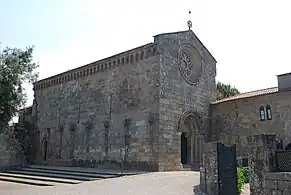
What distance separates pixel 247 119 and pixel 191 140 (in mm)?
4446

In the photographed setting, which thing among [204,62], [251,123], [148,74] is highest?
[204,62]

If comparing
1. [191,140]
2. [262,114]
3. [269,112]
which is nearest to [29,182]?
[191,140]

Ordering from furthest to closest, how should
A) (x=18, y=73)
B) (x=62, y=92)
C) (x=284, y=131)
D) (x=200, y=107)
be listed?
(x=62, y=92) < (x=200, y=107) < (x=284, y=131) < (x=18, y=73)

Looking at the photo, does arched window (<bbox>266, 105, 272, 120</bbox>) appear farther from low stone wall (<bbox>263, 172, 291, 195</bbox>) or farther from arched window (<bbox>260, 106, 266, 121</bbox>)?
low stone wall (<bbox>263, 172, 291, 195</bbox>)

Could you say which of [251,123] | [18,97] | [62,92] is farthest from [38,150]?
[251,123]

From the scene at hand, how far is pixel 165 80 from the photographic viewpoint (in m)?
22.6

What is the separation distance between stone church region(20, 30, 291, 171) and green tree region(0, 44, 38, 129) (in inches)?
336

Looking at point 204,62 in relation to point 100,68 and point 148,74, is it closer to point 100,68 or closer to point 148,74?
point 148,74

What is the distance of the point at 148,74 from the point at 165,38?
2.83 metres

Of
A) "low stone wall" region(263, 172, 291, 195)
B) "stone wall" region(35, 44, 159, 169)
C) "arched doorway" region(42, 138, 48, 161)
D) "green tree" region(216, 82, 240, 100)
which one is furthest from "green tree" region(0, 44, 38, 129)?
"green tree" region(216, 82, 240, 100)

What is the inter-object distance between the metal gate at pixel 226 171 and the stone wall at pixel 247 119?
35.2 feet

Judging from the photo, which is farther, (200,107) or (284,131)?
(200,107)

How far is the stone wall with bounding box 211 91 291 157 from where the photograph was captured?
70.9ft

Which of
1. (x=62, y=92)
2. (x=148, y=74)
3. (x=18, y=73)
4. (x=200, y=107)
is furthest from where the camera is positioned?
(x=62, y=92)
